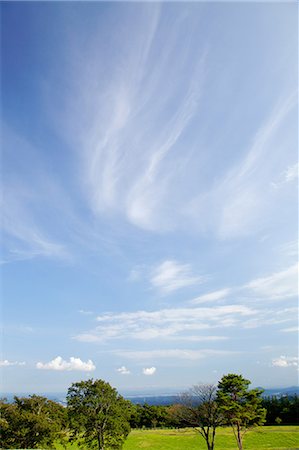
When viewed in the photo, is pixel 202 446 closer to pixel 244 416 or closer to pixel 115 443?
pixel 244 416

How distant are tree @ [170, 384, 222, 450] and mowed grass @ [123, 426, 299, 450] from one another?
39.9ft

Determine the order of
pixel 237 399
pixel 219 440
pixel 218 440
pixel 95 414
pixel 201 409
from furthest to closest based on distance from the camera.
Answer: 1. pixel 218 440
2. pixel 219 440
3. pixel 201 409
4. pixel 237 399
5. pixel 95 414

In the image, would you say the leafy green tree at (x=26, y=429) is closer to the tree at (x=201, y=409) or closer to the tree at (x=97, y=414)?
the tree at (x=97, y=414)

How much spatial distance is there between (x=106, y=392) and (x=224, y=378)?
14.8m

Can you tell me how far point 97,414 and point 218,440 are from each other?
30668 mm

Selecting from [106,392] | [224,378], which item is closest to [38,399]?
[106,392]

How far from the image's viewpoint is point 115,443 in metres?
38.3

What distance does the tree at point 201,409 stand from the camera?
42.1 metres

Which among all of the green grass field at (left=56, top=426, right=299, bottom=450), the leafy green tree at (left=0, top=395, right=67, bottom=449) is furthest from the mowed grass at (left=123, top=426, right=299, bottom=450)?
the leafy green tree at (left=0, top=395, right=67, bottom=449)

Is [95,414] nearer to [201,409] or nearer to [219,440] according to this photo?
[201,409]

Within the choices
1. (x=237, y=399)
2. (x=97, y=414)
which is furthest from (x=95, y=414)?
(x=237, y=399)

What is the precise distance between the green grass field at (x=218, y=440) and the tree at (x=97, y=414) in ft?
62.6

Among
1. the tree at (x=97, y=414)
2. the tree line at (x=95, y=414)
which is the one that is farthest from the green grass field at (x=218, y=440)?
the tree at (x=97, y=414)

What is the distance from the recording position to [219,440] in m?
57.1
